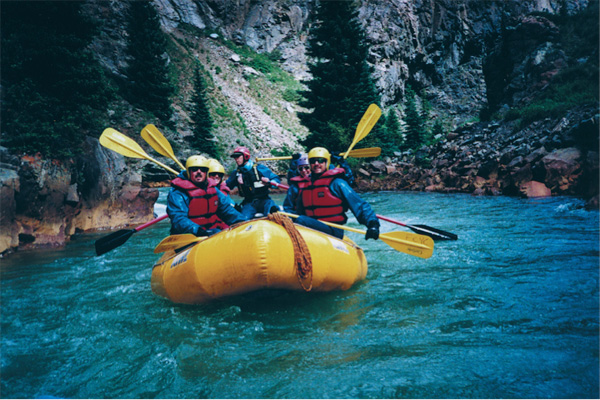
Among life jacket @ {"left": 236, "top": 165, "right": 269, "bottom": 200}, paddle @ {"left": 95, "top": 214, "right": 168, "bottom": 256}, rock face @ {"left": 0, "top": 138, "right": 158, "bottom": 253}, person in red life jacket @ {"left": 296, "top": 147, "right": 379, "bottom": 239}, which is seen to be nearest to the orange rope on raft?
person in red life jacket @ {"left": 296, "top": 147, "right": 379, "bottom": 239}

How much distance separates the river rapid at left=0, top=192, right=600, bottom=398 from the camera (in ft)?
6.82

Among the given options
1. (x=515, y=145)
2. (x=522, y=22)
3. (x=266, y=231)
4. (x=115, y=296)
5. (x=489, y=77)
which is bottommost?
(x=115, y=296)

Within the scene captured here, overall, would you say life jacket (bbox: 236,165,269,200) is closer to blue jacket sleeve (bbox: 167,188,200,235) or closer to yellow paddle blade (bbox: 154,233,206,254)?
blue jacket sleeve (bbox: 167,188,200,235)

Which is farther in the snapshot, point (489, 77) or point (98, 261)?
point (489, 77)

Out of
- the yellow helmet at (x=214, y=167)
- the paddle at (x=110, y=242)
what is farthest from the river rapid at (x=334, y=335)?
the yellow helmet at (x=214, y=167)

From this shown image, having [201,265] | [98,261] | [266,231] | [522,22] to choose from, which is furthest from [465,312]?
[522,22]

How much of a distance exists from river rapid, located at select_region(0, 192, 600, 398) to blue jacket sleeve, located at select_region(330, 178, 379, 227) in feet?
2.55

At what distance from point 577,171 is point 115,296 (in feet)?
34.4

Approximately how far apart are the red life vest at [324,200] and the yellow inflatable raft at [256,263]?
84 cm

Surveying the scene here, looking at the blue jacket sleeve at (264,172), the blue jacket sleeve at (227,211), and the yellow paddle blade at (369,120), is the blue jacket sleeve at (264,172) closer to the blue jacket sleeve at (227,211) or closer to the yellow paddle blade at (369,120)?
the blue jacket sleeve at (227,211)

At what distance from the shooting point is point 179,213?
153 inches

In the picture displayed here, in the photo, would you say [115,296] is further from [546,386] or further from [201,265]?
[546,386]

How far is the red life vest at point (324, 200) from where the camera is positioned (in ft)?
13.5

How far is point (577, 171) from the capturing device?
27.8 ft
